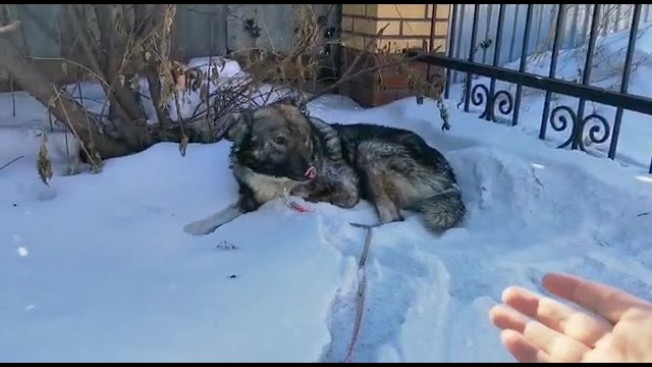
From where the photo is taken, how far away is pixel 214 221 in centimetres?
287

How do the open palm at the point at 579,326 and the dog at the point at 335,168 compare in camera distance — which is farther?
the dog at the point at 335,168

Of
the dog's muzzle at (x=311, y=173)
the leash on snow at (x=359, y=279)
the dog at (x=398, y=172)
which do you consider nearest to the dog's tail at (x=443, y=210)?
the dog at (x=398, y=172)

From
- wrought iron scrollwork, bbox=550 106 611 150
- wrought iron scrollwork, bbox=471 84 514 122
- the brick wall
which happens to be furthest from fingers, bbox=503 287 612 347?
the brick wall

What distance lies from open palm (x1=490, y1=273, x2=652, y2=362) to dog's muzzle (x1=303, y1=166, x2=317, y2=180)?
1640 mm

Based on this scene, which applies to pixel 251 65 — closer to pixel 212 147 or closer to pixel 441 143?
pixel 212 147

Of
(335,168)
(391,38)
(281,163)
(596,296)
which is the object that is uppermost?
(391,38)

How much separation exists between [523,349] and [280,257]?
1.19m

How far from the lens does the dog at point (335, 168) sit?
9.93ft

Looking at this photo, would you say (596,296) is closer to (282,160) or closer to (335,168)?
(282,160)

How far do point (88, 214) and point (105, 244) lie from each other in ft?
1.06

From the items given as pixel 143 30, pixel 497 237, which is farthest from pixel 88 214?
pixel 497 237

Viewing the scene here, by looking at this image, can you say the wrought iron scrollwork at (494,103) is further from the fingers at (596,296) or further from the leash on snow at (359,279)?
the fingers at (596,296)

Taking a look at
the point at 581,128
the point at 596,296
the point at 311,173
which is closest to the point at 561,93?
the point at 581,128

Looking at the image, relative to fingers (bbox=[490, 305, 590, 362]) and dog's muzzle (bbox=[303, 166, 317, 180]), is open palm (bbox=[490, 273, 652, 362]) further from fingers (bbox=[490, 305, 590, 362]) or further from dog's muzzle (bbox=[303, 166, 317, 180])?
dog's muzzle (bbox=[303, 166, 317, 180])
